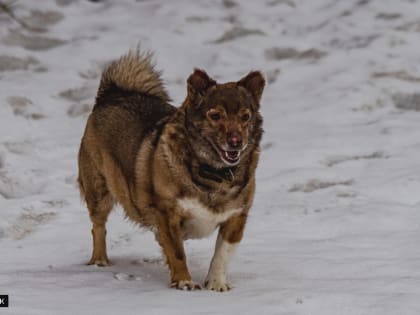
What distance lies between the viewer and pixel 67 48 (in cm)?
1383

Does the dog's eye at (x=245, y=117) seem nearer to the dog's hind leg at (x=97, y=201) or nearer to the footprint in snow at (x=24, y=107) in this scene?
the dog's hind leg at (x=97, y=201)

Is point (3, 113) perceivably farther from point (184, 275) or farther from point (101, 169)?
point (184, 275)

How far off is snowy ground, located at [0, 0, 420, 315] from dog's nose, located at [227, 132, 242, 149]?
0.93 m

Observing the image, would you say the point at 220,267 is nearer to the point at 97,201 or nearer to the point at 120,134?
the point at 120,134

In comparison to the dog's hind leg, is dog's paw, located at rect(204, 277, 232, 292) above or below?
below

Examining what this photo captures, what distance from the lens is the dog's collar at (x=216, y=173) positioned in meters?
5.38

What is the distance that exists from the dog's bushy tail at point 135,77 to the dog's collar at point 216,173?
176 centimetres

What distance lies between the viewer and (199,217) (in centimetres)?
539

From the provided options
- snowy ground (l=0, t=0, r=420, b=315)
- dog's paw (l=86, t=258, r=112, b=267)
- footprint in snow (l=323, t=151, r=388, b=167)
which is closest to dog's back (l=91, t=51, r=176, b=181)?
dog's paw (l=86, t=258, r=112, b=267)

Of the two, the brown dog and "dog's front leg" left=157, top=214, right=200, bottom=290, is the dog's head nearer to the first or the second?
the brown dog

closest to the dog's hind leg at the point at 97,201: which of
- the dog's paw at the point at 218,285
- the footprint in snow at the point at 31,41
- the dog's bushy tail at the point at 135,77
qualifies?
the dog's bushy tail at the point at 135,77

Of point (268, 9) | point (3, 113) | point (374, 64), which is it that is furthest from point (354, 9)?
point (3, 113)

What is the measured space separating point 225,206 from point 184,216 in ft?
0.91

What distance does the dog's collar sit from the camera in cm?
538
